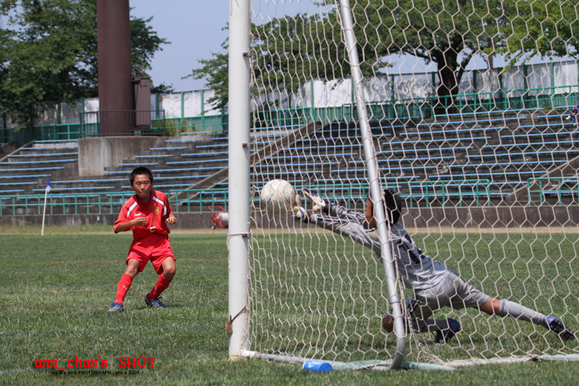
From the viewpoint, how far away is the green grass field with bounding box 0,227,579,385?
136 inches

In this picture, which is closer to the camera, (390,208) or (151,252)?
(390,208)

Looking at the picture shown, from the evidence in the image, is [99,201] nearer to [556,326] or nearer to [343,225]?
[343,225]

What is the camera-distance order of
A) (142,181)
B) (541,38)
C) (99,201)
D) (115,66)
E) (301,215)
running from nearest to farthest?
1. (301,215)
2. (541,38)
3. (142,181)
4. (99,201)
5. (115,66)

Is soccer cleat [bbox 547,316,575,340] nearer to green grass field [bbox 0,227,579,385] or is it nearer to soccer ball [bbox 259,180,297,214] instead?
green grass field [bbox 0,227,579,385]

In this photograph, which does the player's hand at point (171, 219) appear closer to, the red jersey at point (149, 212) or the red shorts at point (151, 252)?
the red jersey at point (149, 212)

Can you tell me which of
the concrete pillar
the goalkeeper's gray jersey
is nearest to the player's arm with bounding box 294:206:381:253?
the goalkeeper's gray jersey

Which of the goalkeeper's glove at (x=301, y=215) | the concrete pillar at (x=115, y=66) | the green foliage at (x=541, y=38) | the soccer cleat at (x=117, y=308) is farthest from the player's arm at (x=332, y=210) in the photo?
the concrete pillar at (x=115, y=66)

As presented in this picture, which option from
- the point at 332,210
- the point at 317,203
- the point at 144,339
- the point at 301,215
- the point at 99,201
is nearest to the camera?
the point at 301,215

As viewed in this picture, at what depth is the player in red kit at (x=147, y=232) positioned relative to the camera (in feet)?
20.1

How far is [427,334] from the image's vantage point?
4777 millimetres

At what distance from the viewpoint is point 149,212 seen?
20.6ft

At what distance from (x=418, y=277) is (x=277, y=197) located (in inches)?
39.6

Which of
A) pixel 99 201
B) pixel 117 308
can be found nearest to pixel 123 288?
pixel 117 308

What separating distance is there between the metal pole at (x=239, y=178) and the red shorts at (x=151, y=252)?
228 centimetres
